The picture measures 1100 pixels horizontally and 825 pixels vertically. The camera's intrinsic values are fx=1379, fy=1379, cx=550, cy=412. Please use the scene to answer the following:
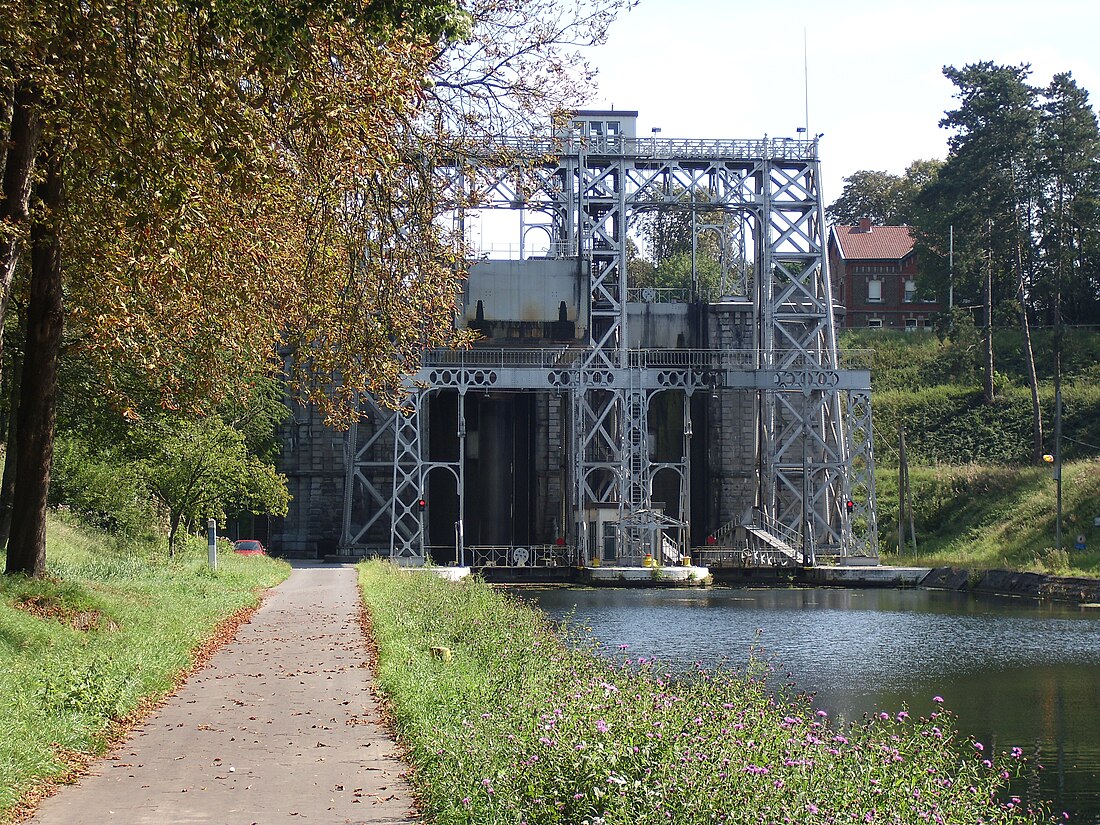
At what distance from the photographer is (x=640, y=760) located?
8.76 m

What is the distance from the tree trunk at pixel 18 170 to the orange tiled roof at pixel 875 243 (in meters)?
76.3

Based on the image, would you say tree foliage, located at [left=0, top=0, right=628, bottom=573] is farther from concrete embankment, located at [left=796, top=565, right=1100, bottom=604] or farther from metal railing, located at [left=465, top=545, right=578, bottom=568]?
metal railing, located at [left=465, top=545, right=578, bottom=568]

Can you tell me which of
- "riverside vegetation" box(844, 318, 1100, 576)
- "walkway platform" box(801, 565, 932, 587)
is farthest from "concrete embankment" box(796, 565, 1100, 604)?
"riverside vegetation" box(844, 318, 1100, 576)

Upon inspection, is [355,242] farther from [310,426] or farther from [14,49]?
[310,426]

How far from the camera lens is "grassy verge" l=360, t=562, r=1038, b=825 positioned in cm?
819

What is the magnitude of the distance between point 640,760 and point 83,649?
29.0 ft

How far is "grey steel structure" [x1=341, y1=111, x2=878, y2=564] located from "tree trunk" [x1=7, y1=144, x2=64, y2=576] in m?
31.8

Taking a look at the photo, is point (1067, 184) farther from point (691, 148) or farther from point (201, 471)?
point (201, 471)

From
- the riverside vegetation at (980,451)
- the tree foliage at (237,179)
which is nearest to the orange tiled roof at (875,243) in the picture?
the riverside vegetation at (980,451)

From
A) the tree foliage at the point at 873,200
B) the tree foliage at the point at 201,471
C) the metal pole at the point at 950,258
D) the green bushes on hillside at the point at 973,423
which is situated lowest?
the tree foliage at the point at 201,471

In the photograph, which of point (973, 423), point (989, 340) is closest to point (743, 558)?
point (973, 423)

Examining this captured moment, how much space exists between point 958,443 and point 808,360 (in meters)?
14.3

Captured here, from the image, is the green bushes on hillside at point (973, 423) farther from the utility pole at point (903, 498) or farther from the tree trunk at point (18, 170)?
the tree trunk at point (18, 170)

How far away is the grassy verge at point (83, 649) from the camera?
1080cm
